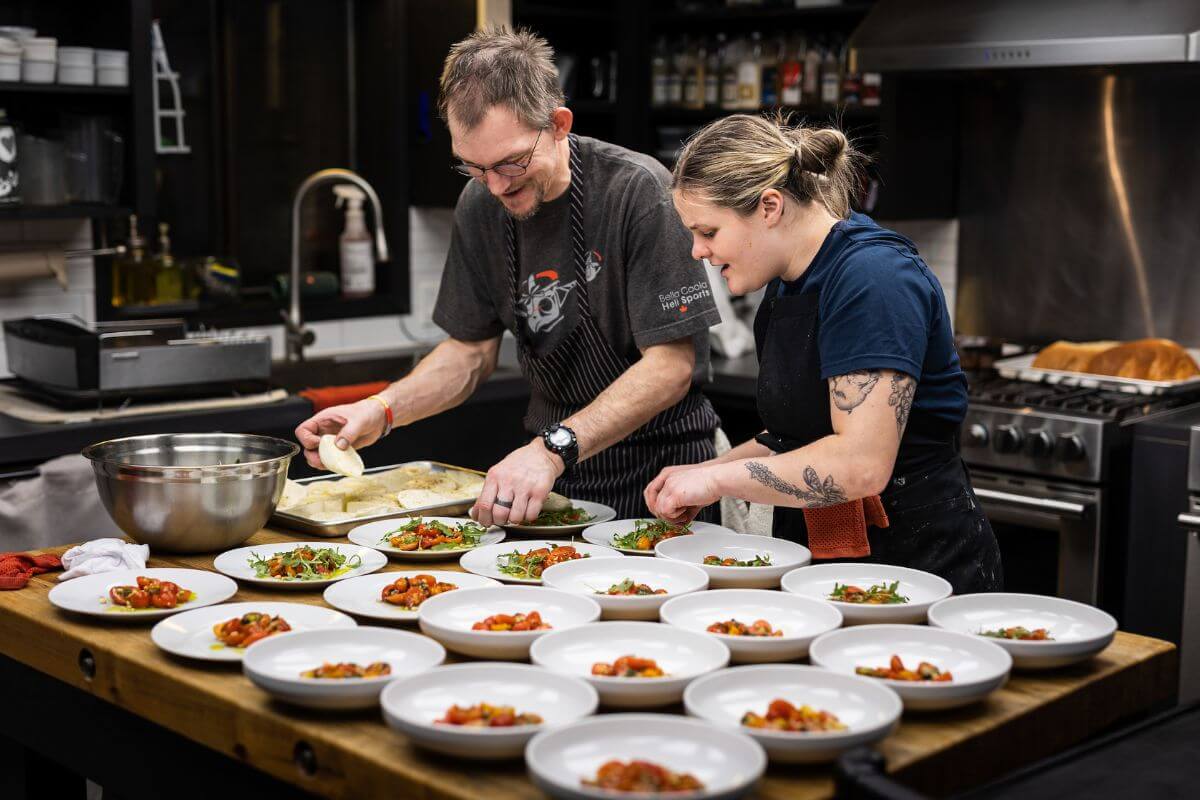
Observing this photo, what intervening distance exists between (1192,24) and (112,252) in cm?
333

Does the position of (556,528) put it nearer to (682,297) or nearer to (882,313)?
(682,297)

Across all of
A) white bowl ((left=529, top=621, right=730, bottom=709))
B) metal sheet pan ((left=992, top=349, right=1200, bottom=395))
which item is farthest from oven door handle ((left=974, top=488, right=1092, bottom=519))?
white bowl ((left=529, top=621, right=730, bottom=709))

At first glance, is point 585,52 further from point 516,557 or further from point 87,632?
point 87,632

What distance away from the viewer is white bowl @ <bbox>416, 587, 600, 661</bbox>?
6.19 feet

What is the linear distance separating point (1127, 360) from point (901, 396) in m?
2.42

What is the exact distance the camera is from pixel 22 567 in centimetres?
236

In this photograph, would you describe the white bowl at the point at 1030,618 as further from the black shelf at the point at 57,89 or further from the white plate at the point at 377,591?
the black shelf at the point at 57,89

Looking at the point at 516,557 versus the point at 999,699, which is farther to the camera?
the point at 516,557

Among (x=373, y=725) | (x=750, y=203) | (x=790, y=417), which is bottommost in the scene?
(x=373, y=725)

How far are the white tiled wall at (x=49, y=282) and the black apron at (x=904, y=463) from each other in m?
2.81

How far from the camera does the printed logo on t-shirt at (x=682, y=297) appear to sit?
2818mm

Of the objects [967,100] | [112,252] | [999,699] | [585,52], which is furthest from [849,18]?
[999,699]

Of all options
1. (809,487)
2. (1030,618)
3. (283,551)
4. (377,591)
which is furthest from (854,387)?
(283,551)

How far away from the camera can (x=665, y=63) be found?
18.0ft
